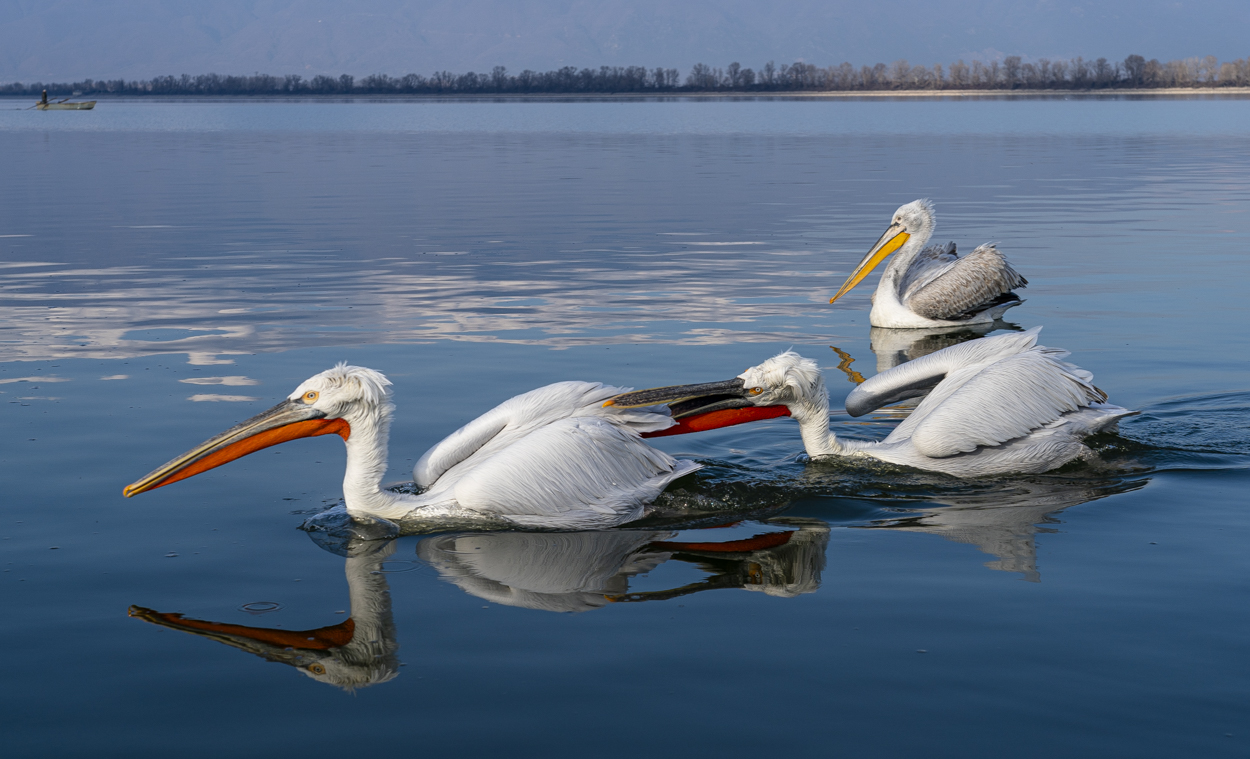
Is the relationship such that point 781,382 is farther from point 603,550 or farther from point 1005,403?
point 603,550

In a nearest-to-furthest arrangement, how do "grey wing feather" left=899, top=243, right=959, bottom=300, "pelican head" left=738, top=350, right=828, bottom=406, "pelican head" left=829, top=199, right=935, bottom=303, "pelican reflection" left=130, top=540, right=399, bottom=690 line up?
"pelican reflection" left=130, top=540, right=399, bottom=690 < "pelican head" left=738, top=350, right=828, bottom=406 < "grey wing feather" left=899, top=243, right=959, bottom=300 < "pelican head" left=829, top=199, right=935, bottom=303

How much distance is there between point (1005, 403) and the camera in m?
5.89

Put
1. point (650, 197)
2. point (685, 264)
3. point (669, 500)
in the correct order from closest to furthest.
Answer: point (669, 500)
point (685, 264)
point (650, 197)

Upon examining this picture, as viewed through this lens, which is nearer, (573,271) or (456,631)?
(456,631)

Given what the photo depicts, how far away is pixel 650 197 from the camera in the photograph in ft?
67.5

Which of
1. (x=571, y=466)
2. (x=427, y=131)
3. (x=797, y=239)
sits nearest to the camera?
(x=571, y=466)

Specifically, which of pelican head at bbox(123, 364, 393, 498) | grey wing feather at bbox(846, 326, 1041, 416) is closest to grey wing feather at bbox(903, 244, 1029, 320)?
grey wing feather at bbox(846, 326, 1041, 416)

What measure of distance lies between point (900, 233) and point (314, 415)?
290 inches

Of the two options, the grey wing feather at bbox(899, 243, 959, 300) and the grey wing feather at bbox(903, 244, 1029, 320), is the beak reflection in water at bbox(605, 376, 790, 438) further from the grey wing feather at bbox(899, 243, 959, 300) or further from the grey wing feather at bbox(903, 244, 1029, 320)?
the grey wing feather at bbox(899, 243, 959, 300)

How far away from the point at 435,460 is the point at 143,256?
9.37 metres

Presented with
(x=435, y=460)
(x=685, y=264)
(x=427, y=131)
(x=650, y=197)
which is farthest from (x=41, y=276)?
(x=427, y=131)

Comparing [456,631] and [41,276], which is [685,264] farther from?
[456,631]

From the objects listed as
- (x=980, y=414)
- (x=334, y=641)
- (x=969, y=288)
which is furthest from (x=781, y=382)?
(x=969, y=288)

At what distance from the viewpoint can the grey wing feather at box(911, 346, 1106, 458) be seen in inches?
227
